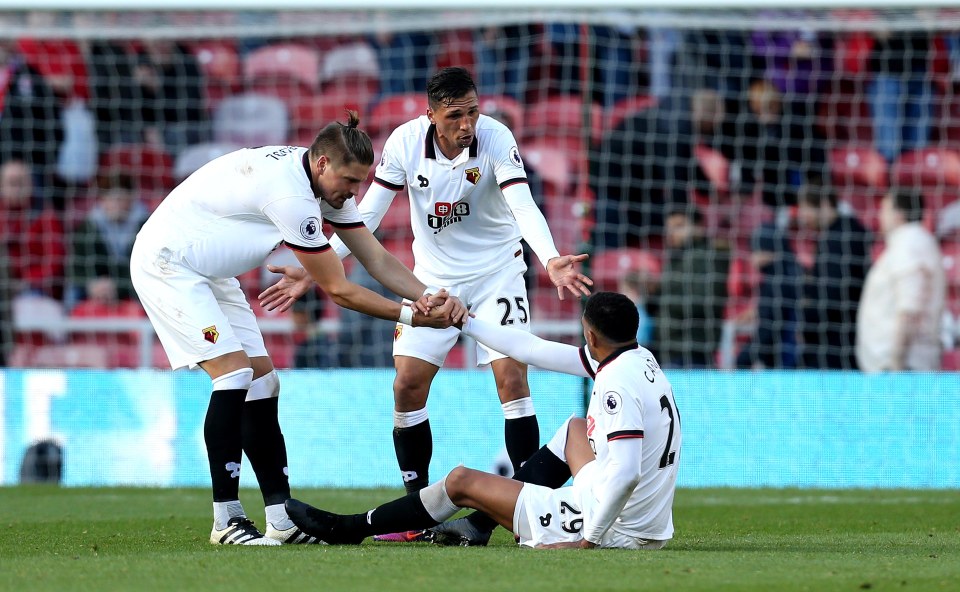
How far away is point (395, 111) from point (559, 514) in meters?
8.77

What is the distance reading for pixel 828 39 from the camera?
46.0 feet

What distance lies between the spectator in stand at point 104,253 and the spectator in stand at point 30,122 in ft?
3.61

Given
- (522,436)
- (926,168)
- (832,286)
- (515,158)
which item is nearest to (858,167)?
(926,168)

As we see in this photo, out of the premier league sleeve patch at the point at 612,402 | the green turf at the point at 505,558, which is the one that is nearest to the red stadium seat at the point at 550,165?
the green turf at the point at 505,558

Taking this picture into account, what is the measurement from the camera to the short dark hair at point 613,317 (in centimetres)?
554

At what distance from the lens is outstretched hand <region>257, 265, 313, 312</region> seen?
21.4 ft

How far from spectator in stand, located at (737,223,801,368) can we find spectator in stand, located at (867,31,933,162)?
220 centimetres

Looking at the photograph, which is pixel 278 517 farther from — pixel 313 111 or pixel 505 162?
pixel 313 111

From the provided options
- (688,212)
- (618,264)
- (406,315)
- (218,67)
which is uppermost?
(218,67)

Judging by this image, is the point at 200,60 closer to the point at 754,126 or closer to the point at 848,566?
the point at 754,126

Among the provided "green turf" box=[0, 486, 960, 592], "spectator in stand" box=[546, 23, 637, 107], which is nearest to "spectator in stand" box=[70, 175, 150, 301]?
"spectator in stand" box=[546, 23, 637, 107]

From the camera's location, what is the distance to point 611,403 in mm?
5383

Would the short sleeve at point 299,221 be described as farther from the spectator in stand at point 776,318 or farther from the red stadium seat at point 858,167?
the red stadium seat at point 858,167

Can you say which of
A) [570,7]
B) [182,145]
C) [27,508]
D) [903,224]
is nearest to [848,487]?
[903,224]
